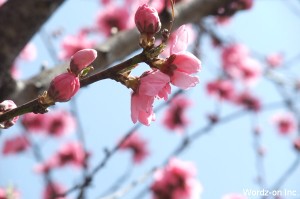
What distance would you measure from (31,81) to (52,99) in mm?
665

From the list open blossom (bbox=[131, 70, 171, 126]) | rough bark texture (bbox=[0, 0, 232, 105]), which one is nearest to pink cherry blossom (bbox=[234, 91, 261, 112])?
rough bark texture (bbox=[0, 0, 232, 105])

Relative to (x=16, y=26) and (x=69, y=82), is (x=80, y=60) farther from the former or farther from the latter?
(x=16, y=26)

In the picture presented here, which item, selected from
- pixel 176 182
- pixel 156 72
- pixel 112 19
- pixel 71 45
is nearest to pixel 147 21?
pixel 156 72

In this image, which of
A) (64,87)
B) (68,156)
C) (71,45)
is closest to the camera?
(64,87)

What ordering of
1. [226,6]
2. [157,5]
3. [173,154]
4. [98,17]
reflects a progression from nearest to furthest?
1. [157,5]
2. [226,6]
3. [173,154]
4. [98,17]

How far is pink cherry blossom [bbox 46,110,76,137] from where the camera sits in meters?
3.76

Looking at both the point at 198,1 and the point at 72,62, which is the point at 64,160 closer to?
the point at 198,1

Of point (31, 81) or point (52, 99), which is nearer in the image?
point (52, 99)

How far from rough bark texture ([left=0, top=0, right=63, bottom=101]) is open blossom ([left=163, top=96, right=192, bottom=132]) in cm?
255

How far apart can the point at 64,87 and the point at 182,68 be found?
7.5 inches

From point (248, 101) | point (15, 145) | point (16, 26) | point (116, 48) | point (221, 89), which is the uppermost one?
point (16, 26)

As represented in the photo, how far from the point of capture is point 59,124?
3.79m

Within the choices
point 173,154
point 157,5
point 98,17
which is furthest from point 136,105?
point 98,17

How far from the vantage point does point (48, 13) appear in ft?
4.19
